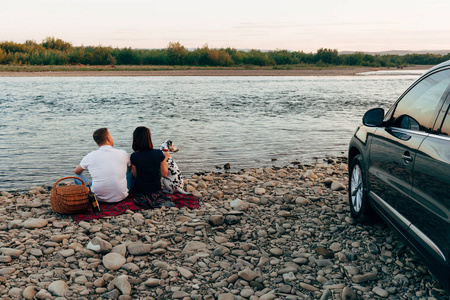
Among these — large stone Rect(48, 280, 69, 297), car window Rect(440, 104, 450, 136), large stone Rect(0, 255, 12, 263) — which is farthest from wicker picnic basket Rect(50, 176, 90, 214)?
car window Rect(440, 104, 450, 136)

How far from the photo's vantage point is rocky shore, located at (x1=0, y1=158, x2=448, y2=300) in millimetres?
3922

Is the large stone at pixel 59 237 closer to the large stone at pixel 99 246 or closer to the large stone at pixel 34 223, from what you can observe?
the large stone at pixel 99 246

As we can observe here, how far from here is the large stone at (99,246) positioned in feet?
15.5

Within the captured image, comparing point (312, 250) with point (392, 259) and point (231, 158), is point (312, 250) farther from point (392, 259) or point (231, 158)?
point (231, 158)

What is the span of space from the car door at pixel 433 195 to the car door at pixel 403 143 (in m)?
0.12

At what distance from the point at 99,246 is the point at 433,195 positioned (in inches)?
137

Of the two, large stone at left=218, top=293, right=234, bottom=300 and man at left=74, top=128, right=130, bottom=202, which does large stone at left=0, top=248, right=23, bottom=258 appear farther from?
large stone at left=218, top=293, right=234, bottom=300

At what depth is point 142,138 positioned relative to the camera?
651 cm

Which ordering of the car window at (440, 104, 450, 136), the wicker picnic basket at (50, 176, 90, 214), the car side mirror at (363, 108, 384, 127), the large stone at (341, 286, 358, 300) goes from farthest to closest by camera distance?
the wicker picnic basket at (50, 176, 90, 214) → the car side mirror at (363, 108, 384, 127) → the large stone at (341, 286, 358, 300) → the car window at (440, 104, 450, 136)

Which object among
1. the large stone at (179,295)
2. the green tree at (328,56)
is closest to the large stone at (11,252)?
the large stone at (179,295)

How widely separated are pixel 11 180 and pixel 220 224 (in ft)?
19.2

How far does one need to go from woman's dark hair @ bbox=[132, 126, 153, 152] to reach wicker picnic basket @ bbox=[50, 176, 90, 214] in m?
1.06

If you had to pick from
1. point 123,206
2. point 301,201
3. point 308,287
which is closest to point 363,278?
point 308,287

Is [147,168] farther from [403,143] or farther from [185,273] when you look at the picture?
[403,143]
